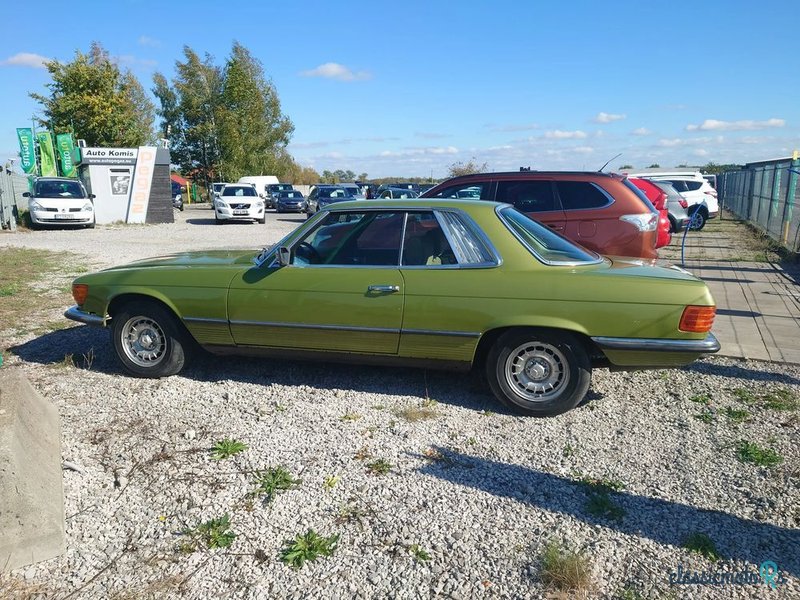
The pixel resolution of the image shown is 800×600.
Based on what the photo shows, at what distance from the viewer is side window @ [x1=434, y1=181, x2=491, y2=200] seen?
322 inches

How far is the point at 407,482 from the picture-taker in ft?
11.6

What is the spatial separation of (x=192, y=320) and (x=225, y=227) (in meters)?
19.7

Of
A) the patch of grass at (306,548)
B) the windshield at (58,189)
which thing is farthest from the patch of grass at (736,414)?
the windshield at (58,189)

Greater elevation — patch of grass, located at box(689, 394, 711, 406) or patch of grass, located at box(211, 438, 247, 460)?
patch of grass, located at box(689, 394, 711, 406)

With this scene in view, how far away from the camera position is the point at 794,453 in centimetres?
387

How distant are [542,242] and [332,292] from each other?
164 centimetres

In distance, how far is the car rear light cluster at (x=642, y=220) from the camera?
7.31m

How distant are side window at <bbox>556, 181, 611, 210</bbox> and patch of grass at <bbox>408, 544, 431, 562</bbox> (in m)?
5.62

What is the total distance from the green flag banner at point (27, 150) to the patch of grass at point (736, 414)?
103 feet

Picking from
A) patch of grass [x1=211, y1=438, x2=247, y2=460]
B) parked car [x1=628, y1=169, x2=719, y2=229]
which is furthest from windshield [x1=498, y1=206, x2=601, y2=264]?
parked car [x1=628, y1=169, x2=719, y2=229]

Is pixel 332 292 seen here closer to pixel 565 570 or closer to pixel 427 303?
pixel 427 303

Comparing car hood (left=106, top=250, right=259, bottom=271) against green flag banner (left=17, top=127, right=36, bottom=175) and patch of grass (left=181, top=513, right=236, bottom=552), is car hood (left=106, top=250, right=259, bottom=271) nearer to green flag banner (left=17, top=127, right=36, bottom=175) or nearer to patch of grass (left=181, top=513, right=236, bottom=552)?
patch of grass (left=181, top=513, right=236, bottom=552)

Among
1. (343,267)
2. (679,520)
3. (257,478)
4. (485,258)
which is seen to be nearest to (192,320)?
(343,267)

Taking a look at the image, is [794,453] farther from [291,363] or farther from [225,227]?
[225,227]
